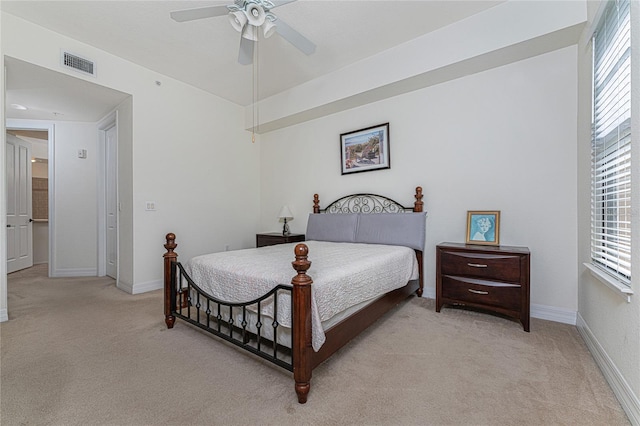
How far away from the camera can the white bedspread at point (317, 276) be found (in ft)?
5.63

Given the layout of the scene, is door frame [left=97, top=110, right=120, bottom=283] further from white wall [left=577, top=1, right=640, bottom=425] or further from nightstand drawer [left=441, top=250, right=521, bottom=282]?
white wall [left=577, top=1, right=640, bottom=425]

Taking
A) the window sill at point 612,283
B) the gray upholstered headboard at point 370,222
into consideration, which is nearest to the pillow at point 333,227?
the gray upholstered headboard at point 370,222

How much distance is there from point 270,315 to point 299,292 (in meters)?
0.39

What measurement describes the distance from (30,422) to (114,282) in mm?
3288

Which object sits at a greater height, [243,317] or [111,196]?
[111,196]

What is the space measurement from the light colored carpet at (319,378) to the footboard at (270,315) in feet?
0.42

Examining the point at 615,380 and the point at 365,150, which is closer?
the point at 615,380

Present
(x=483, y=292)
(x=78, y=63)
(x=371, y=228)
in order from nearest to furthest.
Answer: (x=483, y=292) → (x=78, y=63) → (x=371, y=228)

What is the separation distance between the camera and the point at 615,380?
1596 mm

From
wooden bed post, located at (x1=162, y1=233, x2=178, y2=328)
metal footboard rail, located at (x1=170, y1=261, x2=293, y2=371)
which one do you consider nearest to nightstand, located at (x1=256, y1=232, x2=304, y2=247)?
metal footboard rail, located at (x1=170, y1=261, x2=293, y2=371)

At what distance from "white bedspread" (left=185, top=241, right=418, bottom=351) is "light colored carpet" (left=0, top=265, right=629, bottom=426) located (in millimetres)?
374

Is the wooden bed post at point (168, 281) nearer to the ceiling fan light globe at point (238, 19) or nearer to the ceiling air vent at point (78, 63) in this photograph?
the ceiling fan light globe at point (238, 19)

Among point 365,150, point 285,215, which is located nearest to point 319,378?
point 365,150

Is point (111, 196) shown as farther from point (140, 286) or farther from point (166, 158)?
point (140, 286)
